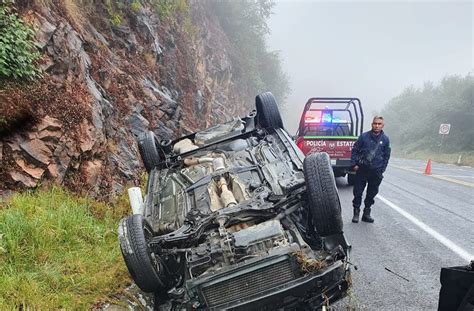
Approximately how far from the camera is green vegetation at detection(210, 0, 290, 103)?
21531 mm

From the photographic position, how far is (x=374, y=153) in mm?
5281

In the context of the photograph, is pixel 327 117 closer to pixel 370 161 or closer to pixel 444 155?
pixel 370 161

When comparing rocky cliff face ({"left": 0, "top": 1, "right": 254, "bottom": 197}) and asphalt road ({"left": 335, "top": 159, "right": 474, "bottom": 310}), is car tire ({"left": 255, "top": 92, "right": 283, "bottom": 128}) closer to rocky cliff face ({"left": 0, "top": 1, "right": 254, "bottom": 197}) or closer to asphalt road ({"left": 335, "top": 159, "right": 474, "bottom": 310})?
asphalt road ({"left": 335, "top": 159, "right": 474, "bottom": 310})

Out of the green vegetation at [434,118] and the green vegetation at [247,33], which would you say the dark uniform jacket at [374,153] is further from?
the green vegetation at [434,118]

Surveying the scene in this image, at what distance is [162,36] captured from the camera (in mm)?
10359

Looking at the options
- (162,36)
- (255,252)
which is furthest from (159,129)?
(255,252)

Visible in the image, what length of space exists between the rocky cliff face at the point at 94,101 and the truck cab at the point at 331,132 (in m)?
3.24

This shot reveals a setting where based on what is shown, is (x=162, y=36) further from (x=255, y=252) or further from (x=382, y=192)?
(x=255, y=252)

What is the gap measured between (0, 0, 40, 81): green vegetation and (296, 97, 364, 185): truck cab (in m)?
5.81

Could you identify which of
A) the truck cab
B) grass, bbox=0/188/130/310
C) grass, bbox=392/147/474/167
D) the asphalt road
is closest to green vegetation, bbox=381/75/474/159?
grass, bbox=392/147/474/167

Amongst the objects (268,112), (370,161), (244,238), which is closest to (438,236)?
(370,161)

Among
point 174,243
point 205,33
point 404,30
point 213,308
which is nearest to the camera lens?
point 213,308

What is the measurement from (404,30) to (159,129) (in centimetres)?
13819

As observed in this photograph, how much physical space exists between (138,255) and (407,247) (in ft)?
10.5
